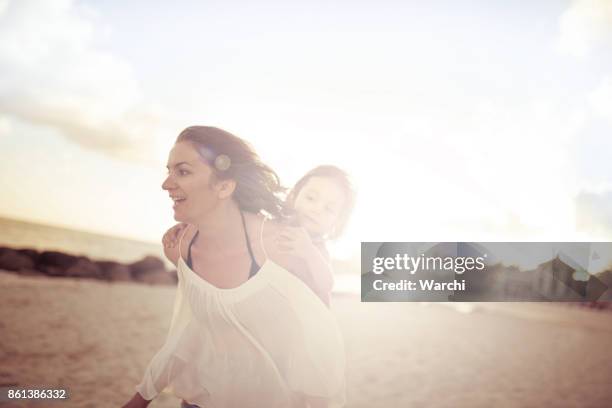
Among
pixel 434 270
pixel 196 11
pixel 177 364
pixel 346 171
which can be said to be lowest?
pixel 177 364

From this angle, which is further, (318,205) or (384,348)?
(384,348)

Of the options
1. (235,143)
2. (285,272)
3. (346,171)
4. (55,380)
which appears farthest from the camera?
(55,380)

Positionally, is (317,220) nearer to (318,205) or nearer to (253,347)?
(318,205)

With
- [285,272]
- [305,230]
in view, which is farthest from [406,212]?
[285,272]

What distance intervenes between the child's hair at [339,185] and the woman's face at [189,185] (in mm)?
347

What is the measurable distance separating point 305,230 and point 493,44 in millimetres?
1609

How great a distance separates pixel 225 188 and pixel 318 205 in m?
0.41

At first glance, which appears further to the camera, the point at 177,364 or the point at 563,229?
the point at 563,229

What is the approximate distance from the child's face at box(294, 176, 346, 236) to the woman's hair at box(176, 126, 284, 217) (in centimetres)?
10

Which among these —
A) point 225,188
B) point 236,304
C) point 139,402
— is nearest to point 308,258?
point 236,304

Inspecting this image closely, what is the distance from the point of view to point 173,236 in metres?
1.86

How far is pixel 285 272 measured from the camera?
1.71 metres

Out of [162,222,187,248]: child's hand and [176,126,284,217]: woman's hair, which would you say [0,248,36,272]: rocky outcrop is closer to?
[162,222,187,248]: child's hand

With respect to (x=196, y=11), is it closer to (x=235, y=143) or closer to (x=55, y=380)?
(x=235, y=143)
